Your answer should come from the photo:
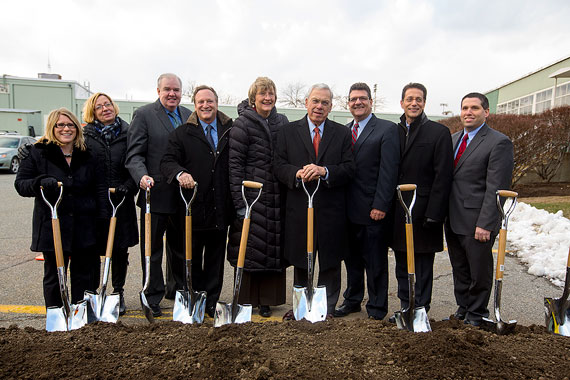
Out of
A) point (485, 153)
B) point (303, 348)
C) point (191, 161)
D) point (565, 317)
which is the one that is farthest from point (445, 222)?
point (191, 161)

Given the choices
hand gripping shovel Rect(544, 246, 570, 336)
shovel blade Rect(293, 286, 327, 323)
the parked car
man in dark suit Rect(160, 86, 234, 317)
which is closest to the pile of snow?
hand gripping shovel Rect(544, 246, 570, 336)

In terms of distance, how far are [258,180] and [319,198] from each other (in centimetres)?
59

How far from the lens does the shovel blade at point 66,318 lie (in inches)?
132

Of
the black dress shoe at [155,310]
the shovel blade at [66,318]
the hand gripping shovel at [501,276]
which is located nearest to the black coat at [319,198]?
the hand gripping shovel at [501,276]

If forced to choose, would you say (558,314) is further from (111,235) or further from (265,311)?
(111,235)

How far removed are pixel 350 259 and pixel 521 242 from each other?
4124 millimetres

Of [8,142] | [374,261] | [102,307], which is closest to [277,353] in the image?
[374,261]

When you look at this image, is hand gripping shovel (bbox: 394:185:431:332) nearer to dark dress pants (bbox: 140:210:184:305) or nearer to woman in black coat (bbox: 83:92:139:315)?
dark dress pants (bbox: 140:210:184:305)

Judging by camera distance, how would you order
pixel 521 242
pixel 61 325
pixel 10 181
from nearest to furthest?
pixel 61 325 → pixel 521 242 → pixel 10 181

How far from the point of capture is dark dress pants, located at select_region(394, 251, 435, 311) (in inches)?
153

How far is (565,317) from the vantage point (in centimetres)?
343

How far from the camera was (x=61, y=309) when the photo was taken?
341 centimetres

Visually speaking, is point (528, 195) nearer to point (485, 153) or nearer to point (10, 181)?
point (485, 153)

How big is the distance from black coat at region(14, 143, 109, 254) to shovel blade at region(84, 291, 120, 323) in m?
0.46
